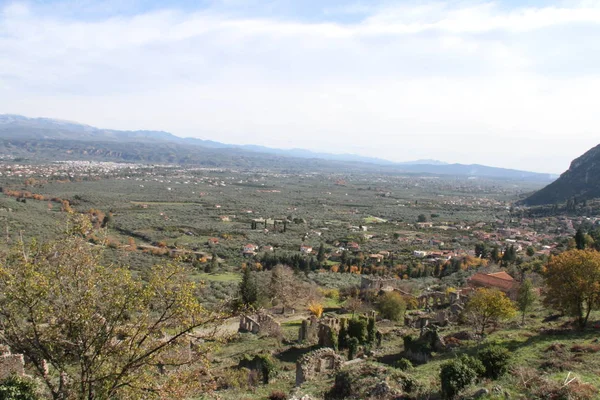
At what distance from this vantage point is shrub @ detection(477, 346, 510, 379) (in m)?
14.8

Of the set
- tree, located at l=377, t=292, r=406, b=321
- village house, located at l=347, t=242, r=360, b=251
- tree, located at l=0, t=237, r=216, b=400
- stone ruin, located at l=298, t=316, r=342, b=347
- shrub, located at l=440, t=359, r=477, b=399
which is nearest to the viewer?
tree, located at l=0, t=237, r=216, b=400

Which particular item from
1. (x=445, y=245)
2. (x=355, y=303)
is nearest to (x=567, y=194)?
(x=445, y=245)

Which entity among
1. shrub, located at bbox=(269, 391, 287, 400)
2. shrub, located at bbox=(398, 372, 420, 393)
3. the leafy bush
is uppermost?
the leafy bush

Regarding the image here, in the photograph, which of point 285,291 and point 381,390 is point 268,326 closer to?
point 285,291

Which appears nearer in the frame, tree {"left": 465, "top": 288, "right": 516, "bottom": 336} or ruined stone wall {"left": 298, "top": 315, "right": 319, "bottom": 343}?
tree {"left": 465, "top": 288, "right": 516, "bottom": 336}

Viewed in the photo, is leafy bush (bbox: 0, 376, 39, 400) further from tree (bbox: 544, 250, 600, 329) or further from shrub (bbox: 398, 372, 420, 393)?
tree (bbox: 544, 250, 600, 329)

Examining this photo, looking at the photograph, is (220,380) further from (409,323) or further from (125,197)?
(125,197)

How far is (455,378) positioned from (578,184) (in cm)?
14940

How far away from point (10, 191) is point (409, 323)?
10850 centimetres

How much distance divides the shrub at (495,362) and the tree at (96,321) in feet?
34.5

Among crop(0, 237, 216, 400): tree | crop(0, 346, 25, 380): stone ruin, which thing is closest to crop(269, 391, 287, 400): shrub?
crop(0, 237, 216, 400): tree

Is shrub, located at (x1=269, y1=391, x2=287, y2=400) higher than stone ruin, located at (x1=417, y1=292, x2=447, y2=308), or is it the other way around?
shrub, located at (x1=269, y1=391, x2=287, y2=400)

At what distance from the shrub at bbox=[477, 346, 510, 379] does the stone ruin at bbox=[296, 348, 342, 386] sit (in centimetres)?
653

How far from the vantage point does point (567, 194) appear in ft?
452
